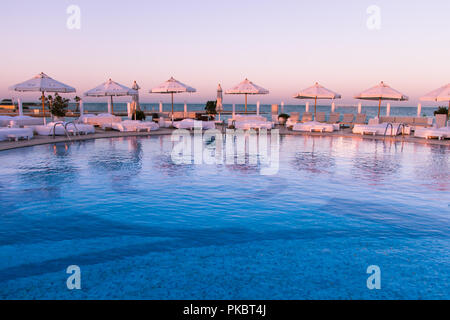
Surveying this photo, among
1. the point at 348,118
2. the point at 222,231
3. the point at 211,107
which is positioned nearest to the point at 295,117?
the point at 348,118

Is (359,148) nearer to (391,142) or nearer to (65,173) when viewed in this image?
(391,142)

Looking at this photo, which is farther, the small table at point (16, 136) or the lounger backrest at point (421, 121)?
the lounger backrest at point (421, 121)

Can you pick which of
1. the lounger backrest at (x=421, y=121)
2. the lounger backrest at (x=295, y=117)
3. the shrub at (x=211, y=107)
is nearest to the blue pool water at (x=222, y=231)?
the lounger backrest at (x=421, y=121)

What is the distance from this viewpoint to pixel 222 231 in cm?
438

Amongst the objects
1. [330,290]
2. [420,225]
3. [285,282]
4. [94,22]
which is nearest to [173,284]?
[285,282]

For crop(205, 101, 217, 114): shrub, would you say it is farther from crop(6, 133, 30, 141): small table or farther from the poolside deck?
crop(6, 133, 30, 141): small table

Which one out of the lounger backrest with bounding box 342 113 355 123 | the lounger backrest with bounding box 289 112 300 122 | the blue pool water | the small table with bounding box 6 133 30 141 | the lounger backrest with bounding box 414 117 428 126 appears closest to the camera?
the blue pool water

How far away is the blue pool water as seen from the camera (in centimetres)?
314

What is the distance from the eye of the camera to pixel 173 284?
124 inches

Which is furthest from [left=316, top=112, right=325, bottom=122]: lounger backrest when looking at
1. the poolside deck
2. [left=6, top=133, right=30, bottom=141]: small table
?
[left=6, top=133, right=30, bottom=141]: small table

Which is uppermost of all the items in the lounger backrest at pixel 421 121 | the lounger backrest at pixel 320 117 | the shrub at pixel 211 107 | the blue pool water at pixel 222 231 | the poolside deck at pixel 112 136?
the shrub at pixel 211 107

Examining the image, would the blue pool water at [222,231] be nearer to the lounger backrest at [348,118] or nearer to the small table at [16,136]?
the small table at [16,136]

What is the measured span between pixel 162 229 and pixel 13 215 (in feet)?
8.21

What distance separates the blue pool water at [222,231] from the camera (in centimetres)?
314
